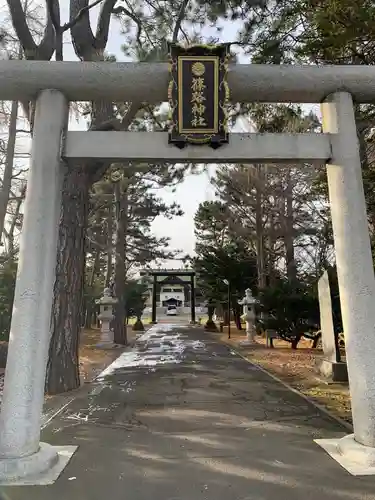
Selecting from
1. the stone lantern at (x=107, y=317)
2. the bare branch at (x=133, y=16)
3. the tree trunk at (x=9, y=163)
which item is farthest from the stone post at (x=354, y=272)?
the stone lantern at (x=107, y=317)

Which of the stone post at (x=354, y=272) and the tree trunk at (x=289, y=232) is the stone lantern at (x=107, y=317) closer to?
the tree trunk at (x=289, y=232)

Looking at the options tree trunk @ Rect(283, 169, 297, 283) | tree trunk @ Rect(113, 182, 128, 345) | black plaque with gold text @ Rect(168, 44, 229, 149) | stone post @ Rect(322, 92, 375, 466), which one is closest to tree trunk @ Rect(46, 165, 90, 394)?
black plaque with gold text @ Rect(168, 44, 229, 149)

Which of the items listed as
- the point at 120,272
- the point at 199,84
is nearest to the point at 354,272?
the point at 199,84

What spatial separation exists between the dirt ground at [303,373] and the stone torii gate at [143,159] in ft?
7.63

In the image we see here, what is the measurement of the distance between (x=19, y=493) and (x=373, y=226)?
8881 mm

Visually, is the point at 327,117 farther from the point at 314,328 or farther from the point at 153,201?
the point at 153,201

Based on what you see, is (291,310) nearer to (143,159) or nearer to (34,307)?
(143,159)

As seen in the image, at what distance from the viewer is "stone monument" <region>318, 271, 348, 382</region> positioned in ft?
28.4

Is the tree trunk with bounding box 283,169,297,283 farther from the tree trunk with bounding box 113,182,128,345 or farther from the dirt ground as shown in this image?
the tree trunk with bounding box 113,182,128,345

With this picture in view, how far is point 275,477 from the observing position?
3740 mm

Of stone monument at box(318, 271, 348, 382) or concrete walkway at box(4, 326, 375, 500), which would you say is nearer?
concrete walkway at box(4, 326, 375, 500)

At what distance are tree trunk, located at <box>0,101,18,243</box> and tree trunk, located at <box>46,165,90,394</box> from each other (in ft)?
19.6

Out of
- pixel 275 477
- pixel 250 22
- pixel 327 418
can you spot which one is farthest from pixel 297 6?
pixel 275 477

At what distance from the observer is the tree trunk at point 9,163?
13.4 m
